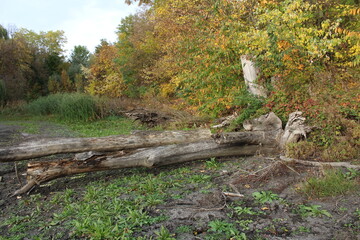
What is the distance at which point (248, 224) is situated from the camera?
2834 mm

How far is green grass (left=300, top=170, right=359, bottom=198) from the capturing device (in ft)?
11.0

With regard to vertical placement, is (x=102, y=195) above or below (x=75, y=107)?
below

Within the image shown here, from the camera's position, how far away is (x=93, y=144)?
5.03 meters

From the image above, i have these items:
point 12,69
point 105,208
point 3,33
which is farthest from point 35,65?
point 105,208

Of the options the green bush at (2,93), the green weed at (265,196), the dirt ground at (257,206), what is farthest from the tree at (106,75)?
the green weed at (265,196)

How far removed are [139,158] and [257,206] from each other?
2.17 meters

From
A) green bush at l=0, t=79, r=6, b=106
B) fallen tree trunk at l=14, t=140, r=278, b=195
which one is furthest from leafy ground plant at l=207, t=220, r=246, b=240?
green bush at l=0, t=79, r=6, b=106

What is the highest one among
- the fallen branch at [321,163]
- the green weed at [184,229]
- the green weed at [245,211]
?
the green weed at [184,229]

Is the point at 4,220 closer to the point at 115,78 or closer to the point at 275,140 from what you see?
the point at 275,140

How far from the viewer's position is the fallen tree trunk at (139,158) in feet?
13.9

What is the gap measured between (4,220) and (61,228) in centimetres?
96

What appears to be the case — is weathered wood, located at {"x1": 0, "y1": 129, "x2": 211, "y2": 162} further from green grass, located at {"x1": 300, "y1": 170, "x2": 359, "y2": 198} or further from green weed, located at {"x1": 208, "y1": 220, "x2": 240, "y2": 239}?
green weed, located at {"x1": 208, "y1": 220, "x2": 240, "y2": 239}

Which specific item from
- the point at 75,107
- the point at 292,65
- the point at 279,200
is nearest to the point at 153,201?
the point at 279,200

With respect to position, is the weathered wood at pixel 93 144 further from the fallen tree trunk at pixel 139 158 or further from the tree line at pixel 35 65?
the tree line at pixel 35 65
